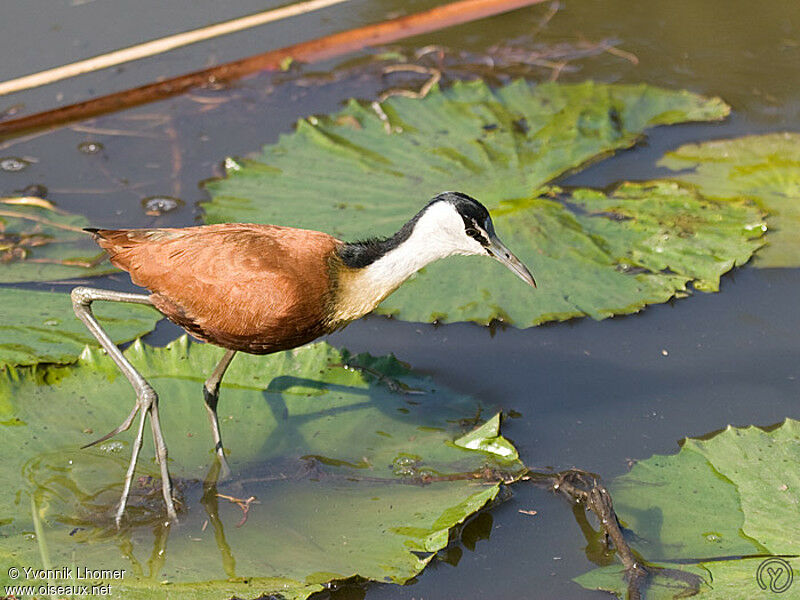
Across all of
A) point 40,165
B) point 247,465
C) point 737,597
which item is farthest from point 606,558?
point 40,165

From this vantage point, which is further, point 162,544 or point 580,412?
point 580,412

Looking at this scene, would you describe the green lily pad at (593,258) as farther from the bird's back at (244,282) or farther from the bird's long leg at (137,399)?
the bird's long leg at (137,399)

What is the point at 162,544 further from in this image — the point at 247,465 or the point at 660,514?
the point at 660,514

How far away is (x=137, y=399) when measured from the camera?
3.63 meters

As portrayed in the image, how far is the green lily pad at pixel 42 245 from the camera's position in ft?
15.4

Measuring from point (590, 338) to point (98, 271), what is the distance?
2232 millimetres

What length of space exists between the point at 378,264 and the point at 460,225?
0.31 metres

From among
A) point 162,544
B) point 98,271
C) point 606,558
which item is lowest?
point 606,558

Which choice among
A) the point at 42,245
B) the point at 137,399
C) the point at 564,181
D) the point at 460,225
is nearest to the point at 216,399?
the point at 137,399

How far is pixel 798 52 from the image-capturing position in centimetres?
677

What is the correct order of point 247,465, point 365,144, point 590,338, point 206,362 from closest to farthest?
point 247,465 < point 206,362 < point 590,338 < point 365,144

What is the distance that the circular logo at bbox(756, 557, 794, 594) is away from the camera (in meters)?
3.13

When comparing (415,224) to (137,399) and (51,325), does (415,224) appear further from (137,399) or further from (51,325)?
(51,325)

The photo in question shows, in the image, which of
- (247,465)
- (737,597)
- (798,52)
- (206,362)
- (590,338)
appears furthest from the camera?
(798,52)
